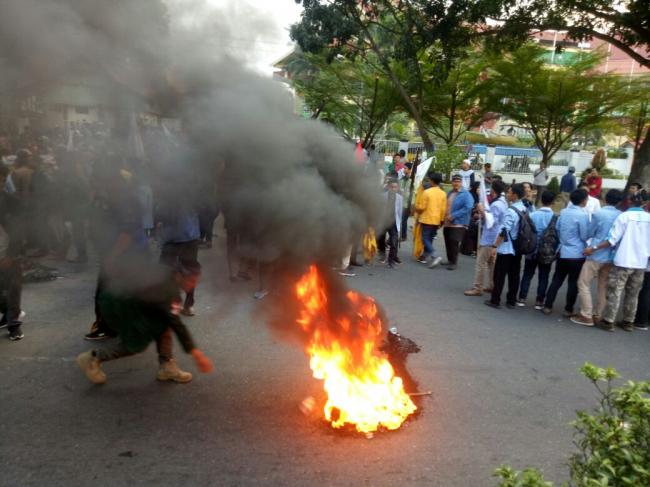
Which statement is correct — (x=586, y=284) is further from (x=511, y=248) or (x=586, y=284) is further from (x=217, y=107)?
(x=217, y=107)

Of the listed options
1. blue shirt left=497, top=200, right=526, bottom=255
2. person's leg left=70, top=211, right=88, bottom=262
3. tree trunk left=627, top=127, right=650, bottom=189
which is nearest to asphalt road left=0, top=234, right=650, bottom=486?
blue shirt left=497, top=200, right=526, bottom=255

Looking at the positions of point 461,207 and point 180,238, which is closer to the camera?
point 180,238

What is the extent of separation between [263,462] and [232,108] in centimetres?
244

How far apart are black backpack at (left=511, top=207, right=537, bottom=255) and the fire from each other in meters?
3.39

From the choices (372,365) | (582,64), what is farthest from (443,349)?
(582,64)

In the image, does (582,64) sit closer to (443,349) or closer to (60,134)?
(443,349)

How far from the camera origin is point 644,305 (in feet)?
21.2

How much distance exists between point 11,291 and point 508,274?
6.08 meters

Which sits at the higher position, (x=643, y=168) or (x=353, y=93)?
(x=353, y=93)

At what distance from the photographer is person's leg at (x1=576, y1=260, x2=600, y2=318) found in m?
6.36

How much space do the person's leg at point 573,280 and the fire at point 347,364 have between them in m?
3.74

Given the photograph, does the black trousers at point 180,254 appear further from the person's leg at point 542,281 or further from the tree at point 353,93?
the tree at point 353,93

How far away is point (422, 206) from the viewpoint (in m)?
8.84

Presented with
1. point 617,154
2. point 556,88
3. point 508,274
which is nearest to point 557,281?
point 508,274
